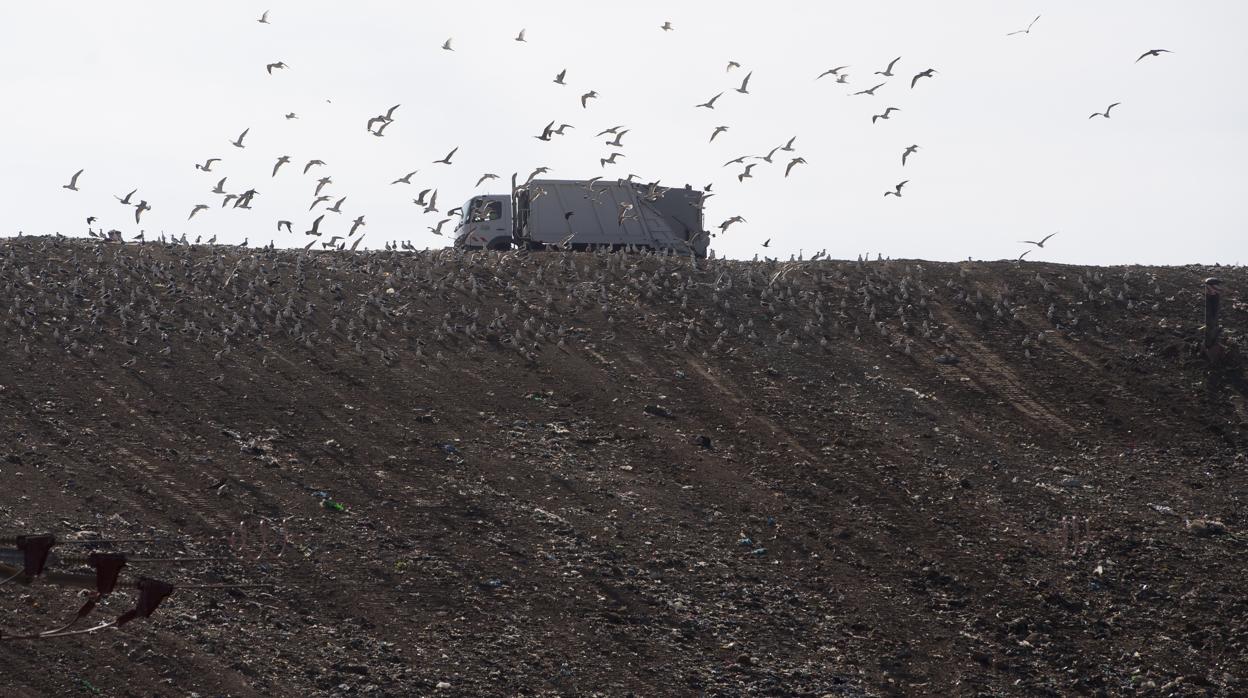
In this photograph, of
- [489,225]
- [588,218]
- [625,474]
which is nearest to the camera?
[625,474]

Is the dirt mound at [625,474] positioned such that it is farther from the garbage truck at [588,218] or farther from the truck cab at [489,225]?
the truck cab at [489,225]

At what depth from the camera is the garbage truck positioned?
3092cm

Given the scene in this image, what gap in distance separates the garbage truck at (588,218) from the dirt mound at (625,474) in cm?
713

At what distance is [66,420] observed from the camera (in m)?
16.6

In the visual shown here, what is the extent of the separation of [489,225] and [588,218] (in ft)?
7.52

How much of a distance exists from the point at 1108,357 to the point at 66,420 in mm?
13922

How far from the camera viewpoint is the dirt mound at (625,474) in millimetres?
13695

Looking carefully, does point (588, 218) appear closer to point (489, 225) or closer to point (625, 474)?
point (489, 225)

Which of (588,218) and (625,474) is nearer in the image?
(625,474)

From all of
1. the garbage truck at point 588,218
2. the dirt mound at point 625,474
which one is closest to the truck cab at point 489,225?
the garbage truck at point 588,218

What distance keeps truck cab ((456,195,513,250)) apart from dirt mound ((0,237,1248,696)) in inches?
315

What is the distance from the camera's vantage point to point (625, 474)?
55.8 feet

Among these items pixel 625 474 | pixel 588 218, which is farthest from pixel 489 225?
pixel 625 474

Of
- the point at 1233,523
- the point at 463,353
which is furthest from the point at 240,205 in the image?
the point at 1233,523
